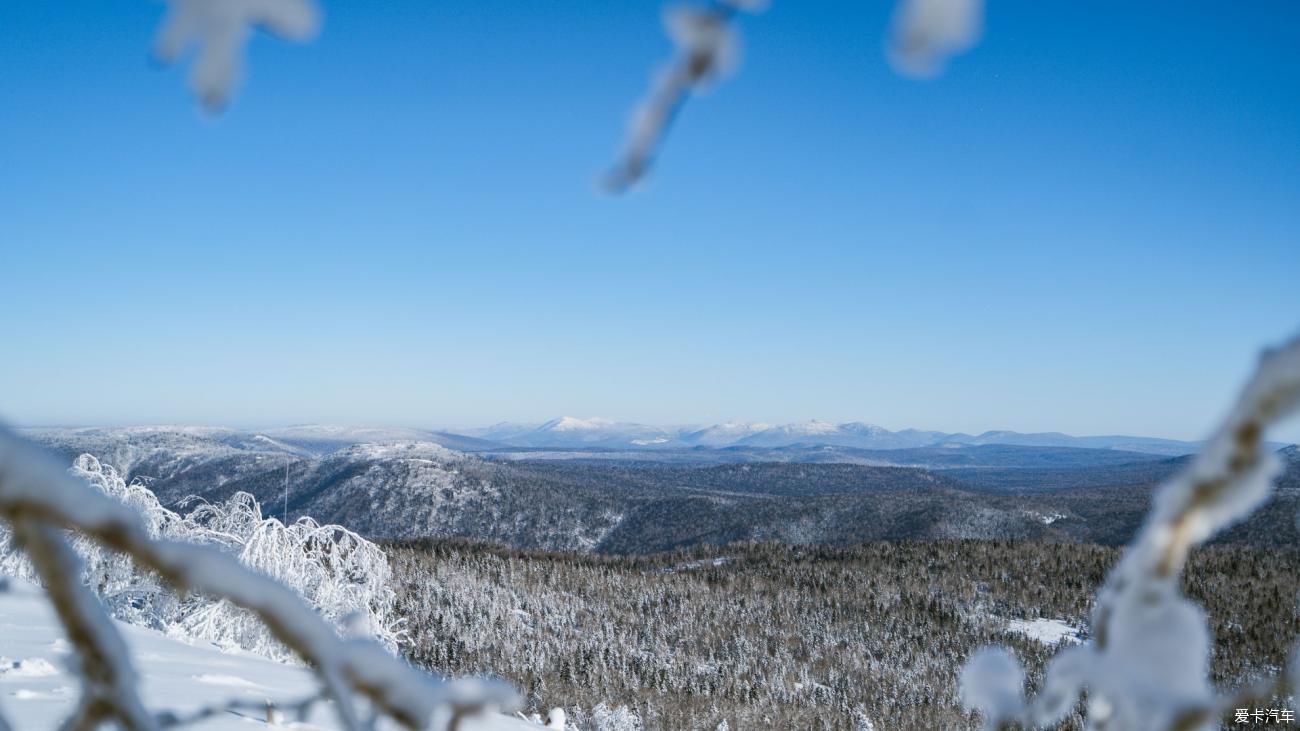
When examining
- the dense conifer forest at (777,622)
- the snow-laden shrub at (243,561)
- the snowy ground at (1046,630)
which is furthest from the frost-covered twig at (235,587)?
the snowy ground at (1046,630)

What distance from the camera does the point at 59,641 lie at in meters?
3.43

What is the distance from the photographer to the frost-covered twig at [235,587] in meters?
0.33

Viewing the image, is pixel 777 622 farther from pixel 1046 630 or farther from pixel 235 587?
pixel 235 587

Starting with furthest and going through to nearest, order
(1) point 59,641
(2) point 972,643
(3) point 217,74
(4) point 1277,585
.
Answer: (4) point 1277,585 < (2) point 972,643 < (1) point 59,641 < (3) point 217,74

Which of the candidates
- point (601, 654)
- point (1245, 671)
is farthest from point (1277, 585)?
point (601, 654)

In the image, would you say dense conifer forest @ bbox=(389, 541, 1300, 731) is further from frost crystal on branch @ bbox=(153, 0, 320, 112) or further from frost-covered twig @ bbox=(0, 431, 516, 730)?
frost crystal on branch @ bbox=(153, 0, 320, 112)

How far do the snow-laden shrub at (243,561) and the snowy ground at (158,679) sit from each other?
2.90 meters

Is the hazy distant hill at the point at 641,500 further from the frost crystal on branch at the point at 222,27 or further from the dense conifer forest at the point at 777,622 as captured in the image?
the frost crystal on branch at the point at 222,27

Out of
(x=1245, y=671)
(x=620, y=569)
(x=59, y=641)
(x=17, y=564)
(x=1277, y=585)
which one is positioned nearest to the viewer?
(x=59, y=641)

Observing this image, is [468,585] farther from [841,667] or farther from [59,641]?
[59,641]

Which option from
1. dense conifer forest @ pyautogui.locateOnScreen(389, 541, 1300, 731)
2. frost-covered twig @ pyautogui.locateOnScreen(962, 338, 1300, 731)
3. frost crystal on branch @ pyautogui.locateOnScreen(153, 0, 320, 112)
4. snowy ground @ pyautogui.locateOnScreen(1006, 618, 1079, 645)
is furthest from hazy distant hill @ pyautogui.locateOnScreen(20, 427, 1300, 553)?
frost crystal on branch @ pyautogui.locateOnScreen(153, 0, 320, 112)

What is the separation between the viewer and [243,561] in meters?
7.81

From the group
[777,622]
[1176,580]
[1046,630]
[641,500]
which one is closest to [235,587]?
[1176,580]

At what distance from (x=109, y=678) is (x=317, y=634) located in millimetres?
92
